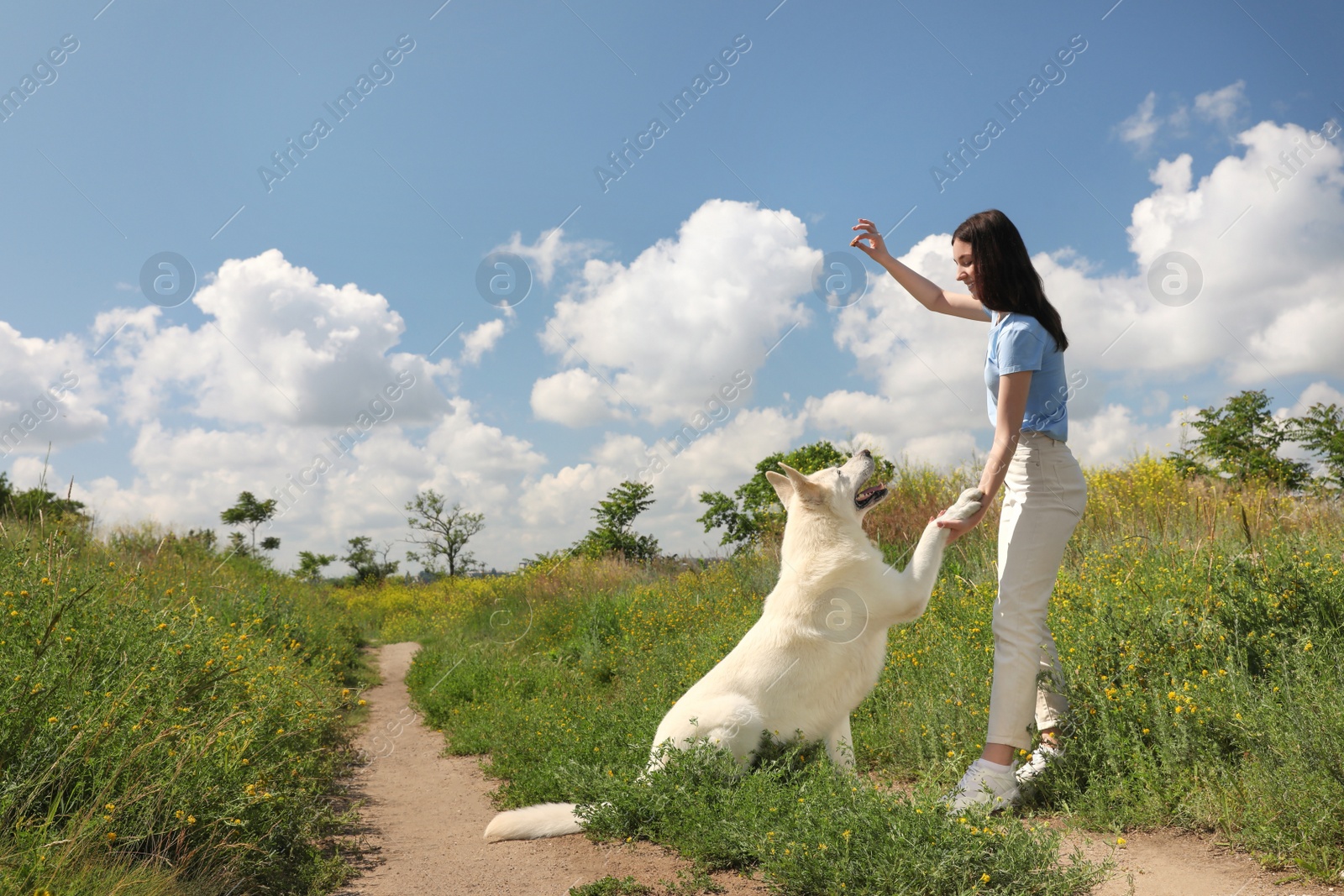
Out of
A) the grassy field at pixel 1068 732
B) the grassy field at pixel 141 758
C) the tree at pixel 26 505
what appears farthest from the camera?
the tree at pixel 26 505

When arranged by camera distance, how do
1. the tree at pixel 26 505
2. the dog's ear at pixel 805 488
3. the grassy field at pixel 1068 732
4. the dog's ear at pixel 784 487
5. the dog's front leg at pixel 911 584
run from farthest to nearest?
the tree at pixel 26 505
the dog's ear at pixel 784 487
the dog's ear at pixel 805 488
the dog's front leg at pixel 911 584
the grassy field at pixel 1068 732

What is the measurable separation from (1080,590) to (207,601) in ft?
32.0

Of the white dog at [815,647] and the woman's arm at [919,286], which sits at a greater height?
the woman's arm at [919,286]

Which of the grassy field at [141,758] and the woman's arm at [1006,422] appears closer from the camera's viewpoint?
the grassy field at [141,758]

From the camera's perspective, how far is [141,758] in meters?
3.54

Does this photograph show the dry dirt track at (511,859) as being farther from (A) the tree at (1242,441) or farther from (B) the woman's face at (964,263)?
(A) the tree at (1242,441)

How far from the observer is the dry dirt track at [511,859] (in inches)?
127

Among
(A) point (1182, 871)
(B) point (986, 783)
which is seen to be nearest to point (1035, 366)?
(B) point (986, 783)

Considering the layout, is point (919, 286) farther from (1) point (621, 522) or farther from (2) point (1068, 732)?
(1) point (621, 522)

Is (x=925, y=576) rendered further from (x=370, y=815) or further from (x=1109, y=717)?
(x=370, y=815)

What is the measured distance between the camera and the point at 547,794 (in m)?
5.31

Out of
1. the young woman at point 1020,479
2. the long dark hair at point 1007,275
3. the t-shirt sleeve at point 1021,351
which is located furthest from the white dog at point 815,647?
the long dark hair at point 1007,275

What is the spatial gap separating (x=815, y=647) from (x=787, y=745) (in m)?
0.59

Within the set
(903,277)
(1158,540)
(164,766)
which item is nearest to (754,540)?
(1158,540)
